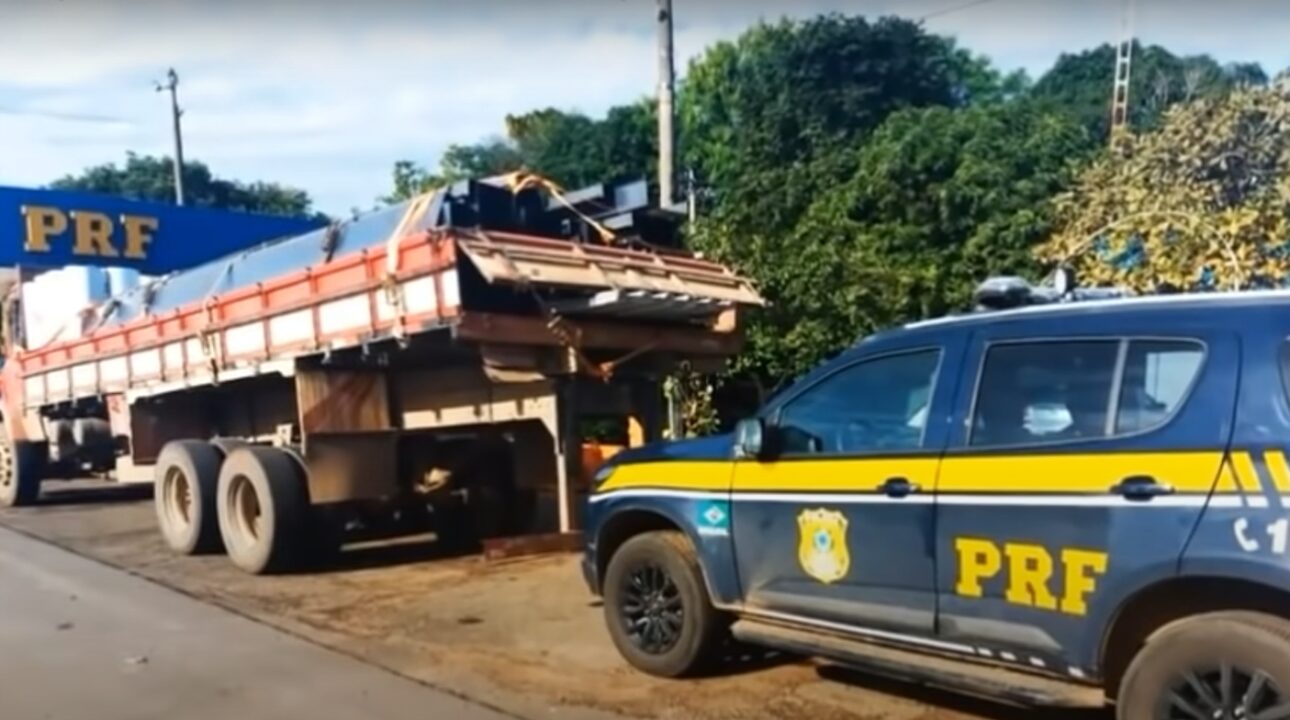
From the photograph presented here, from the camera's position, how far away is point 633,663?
635 centimetres

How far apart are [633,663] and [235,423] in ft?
23.6

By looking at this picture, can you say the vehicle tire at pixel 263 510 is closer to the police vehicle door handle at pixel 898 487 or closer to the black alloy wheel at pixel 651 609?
the black alloy wheel at pixel 651 609

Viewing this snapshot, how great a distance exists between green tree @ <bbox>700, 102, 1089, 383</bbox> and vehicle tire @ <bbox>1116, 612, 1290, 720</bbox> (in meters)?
8.96

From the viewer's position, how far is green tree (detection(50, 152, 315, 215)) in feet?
211

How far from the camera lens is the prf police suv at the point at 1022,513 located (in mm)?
4082

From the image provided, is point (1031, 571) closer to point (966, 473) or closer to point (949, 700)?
point (966, 473)

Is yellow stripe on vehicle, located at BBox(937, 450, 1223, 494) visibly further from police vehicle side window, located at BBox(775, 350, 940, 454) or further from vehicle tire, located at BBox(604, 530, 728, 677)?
vehicle tire, located at BBox(604, 530, 728, 677)

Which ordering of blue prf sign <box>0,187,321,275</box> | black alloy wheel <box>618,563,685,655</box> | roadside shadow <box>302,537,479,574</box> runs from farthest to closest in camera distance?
blue prf sign <box>0,187,321,275</box>, roadside shadow <box>302,537,479,574</box>, black alloy wheel <box>618,563,685,655</box>

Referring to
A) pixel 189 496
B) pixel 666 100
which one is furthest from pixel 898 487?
pixel 666 100

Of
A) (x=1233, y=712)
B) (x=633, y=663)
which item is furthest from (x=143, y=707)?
(x=1233, y=712)

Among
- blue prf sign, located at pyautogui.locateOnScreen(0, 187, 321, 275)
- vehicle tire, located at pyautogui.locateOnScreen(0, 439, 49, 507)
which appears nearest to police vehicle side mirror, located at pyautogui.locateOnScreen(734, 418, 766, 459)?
vehicle tire, located at pyautogui.locateOnScreen(0, 439, 49, 507)

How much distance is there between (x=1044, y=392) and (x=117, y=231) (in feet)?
65.2

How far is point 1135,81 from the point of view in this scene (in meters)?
35.8

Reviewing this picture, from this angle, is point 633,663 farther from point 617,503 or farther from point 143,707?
point 143,707
